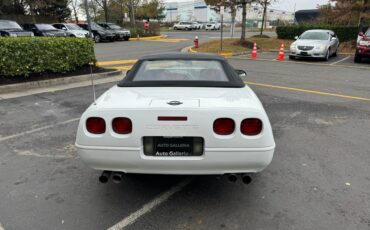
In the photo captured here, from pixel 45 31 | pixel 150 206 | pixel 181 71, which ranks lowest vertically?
pixel 150 206

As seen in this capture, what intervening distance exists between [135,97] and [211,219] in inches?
54.2

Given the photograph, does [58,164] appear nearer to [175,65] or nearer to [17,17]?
[175,65]

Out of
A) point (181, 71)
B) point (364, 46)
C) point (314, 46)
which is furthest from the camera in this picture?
point (314, 46)

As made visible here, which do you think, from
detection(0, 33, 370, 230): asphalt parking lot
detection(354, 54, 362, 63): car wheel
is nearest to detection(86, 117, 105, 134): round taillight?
detection(0, 33, 370, 230): asphalt parking lot

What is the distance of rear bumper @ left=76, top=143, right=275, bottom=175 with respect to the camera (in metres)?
2.83

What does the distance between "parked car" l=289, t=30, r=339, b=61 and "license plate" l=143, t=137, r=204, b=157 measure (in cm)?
1451

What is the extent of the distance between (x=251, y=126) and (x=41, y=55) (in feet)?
25.4

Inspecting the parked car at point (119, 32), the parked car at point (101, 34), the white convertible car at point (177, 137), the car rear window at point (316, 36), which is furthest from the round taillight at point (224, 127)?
the parked car at point (119, 32)

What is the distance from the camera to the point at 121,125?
114 inches

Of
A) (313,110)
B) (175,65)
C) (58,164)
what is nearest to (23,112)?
(58,164)

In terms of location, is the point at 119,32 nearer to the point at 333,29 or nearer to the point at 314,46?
the point at 333,29

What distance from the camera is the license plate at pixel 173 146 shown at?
9.36 ft

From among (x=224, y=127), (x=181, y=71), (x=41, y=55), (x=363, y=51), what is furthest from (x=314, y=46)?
(x=224, y=127)

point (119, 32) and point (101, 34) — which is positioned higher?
point (119, 32)
